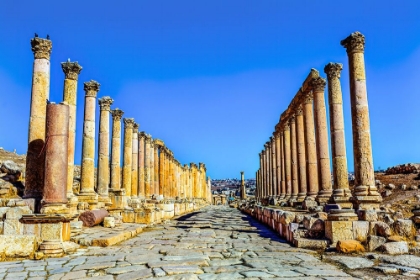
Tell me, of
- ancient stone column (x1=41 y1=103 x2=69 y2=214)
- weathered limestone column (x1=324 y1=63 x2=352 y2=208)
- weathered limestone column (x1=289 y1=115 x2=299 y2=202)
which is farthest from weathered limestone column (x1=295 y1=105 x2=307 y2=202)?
ancient stone column (x1=41 y1=103 x2=69 y2=214)

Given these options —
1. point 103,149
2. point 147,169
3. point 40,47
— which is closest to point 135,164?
point 147,169

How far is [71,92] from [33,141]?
3.00m

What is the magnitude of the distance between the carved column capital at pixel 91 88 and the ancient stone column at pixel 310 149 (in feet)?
33.1

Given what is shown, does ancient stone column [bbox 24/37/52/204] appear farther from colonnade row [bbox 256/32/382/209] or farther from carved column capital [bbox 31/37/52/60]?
colonnade row [bbox 256/32/382/209]

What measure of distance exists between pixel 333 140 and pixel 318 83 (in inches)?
131

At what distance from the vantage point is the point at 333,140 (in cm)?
1487

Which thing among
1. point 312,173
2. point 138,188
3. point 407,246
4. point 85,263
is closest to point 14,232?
point 85,263

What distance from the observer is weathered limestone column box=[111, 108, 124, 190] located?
2111cm

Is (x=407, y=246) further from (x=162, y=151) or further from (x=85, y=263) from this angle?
(x=162, y=151)

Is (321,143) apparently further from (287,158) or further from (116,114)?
(116,114)

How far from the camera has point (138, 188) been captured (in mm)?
26844

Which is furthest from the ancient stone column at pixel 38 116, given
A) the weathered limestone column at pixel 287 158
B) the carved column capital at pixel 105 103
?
the weathered limestone column at pixel 287 158

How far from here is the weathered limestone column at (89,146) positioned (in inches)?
635

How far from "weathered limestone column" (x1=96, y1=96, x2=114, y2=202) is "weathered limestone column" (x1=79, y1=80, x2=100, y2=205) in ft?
4.54
